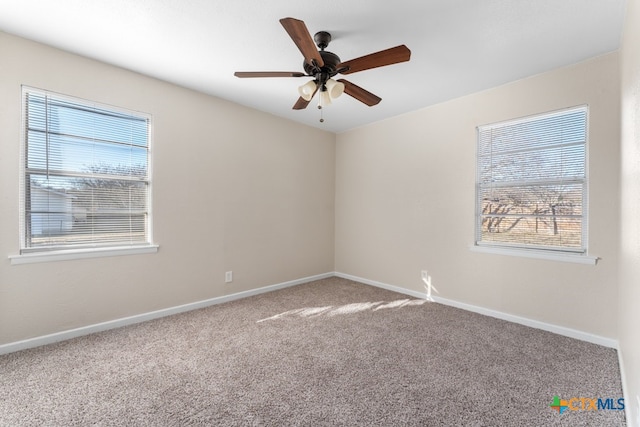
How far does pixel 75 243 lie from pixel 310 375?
2.39 metres

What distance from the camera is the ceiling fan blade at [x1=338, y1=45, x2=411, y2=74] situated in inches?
67.8

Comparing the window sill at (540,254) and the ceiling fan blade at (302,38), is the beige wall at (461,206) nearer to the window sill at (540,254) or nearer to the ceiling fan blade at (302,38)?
the window sill at (540,254)

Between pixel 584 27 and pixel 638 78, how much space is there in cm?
103

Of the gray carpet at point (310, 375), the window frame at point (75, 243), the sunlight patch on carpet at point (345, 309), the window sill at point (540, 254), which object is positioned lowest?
the gray carpet at point (310, 375)

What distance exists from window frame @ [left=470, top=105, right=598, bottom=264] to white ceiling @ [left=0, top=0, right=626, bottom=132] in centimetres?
44

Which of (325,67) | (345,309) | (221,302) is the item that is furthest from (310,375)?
(325,67)

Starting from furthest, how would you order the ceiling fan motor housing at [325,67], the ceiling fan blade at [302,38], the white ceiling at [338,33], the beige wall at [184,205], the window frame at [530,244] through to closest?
1. the window frame at [530,244]
2. the beige wall at [184,205]
3. the ceiling fan motor housing at [325,67]
4. the white ceiling at [338,33]
5. the ceiling fan blade at [302,38]

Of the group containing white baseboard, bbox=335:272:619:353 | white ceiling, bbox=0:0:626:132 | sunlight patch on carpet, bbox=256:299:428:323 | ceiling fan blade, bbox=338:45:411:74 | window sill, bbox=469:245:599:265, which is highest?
white ceiling, bbox=0:0:626:132

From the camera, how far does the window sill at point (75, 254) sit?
2256 mm

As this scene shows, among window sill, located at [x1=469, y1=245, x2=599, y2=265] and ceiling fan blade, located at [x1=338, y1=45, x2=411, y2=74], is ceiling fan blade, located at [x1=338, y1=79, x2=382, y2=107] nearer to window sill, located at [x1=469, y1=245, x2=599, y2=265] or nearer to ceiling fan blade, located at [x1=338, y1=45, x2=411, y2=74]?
ceiling fan blade, located at [x1=338, y1=45, x2=411, y2=74]

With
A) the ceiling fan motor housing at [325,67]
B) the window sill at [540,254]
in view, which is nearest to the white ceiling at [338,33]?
the ceiling fan motor housing at [325,67]

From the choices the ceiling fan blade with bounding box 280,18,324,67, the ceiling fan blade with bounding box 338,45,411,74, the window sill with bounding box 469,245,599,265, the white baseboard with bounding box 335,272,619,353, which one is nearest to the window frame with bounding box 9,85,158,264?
the ceiling fan blade with bounding box 280,18,324,67

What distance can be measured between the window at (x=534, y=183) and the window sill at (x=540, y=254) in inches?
2.4

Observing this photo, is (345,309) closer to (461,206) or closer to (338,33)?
(461,206)
